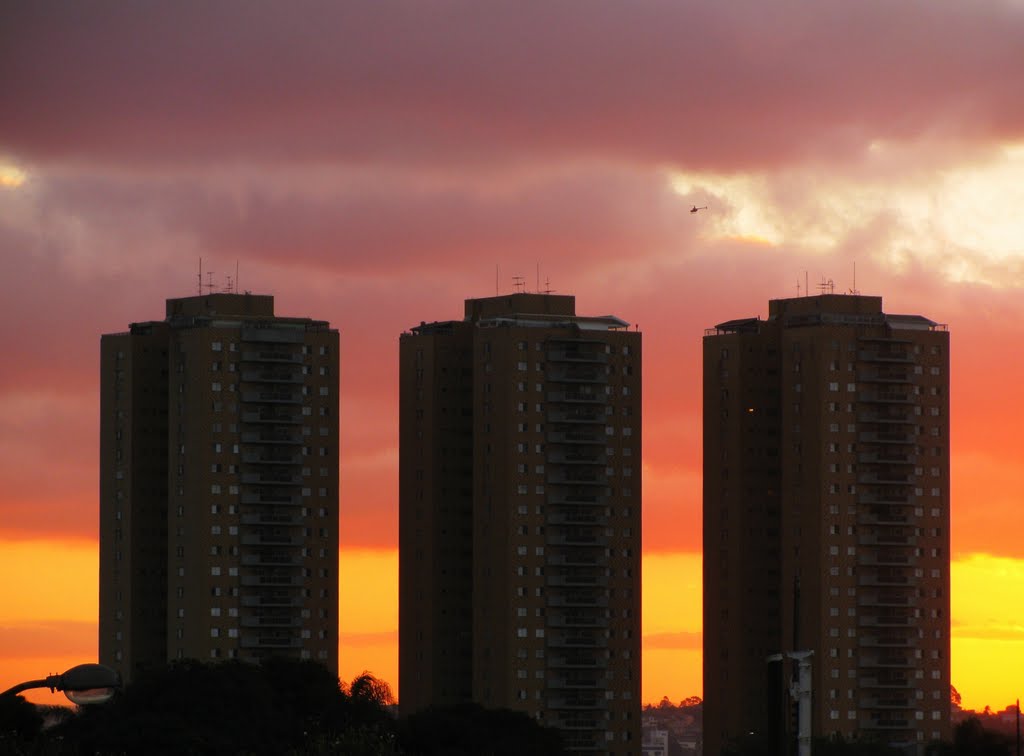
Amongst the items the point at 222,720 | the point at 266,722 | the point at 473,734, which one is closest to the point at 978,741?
the point at 473,734

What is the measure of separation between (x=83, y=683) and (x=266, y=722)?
11128 centimetres

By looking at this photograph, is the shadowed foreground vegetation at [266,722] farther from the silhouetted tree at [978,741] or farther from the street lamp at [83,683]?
the street lamp at [83,683]

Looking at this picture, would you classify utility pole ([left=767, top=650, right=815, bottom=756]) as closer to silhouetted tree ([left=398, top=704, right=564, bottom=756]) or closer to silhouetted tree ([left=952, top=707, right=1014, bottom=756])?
silhouetted tree ([left=398, top=704, right=564, bottom=756])

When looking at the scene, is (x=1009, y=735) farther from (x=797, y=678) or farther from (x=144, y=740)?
(x=797, y=678)

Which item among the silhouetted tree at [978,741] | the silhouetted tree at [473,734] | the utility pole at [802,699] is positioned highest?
the utility pole at [802,699]

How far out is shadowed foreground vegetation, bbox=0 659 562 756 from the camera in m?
148

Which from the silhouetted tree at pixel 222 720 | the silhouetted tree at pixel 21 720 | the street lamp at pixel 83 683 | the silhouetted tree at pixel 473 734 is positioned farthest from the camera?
the silhouetted tree at pixel 473 734

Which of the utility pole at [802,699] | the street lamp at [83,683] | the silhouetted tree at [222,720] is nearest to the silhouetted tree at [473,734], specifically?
the silhouetted tree at [222,720]

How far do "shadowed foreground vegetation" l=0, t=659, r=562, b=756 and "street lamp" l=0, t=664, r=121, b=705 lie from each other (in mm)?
83520

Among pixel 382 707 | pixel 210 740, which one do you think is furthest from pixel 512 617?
pixel 210 740

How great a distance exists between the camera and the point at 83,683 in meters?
49.2

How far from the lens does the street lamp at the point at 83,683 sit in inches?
1913

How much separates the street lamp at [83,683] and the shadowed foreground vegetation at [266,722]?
83.5 m

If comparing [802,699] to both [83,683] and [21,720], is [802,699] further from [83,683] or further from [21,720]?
[21,720]
